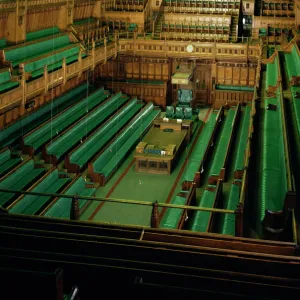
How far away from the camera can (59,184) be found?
381 inches

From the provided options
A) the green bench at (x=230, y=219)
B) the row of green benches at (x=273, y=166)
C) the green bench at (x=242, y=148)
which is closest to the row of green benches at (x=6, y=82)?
the green bench at (x=242, y=148)

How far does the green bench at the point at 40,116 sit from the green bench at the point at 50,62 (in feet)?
4.30

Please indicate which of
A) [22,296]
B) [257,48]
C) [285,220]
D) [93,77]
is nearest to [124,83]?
[93,77]

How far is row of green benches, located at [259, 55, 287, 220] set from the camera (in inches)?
218

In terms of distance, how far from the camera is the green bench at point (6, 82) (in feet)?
32.7

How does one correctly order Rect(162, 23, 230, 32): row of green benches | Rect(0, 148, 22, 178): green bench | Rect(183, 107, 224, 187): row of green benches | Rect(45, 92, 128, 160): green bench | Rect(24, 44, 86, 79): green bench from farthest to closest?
Rect(162, 23, 230, 32): row of green benches, Rect(24, 44, 86, 79): green bench, Rect(45, 92, 128, 160): green bench, Rect(183, 107, 224, 187): row of green benches, Rect(0, 148, 22, 178): green bench

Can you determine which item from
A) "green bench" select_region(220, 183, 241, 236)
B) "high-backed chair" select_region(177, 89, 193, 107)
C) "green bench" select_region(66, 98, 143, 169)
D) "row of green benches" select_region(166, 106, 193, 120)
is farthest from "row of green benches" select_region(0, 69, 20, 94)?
"high-backed chair" select_region(177, 89, 193, 107)

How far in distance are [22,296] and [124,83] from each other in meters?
14.8

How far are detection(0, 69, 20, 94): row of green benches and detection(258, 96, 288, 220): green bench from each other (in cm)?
519

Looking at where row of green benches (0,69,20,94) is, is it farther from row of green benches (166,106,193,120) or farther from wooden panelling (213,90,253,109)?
wooden panelling (213,90,253,109)

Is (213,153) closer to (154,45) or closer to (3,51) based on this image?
(3,51)

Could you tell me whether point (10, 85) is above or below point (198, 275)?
above

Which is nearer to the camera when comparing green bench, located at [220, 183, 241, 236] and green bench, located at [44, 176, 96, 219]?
green bench, located at [220, 183, 241, 236]

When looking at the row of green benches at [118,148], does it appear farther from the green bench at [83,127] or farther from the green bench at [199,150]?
the green bench at [199,150]
